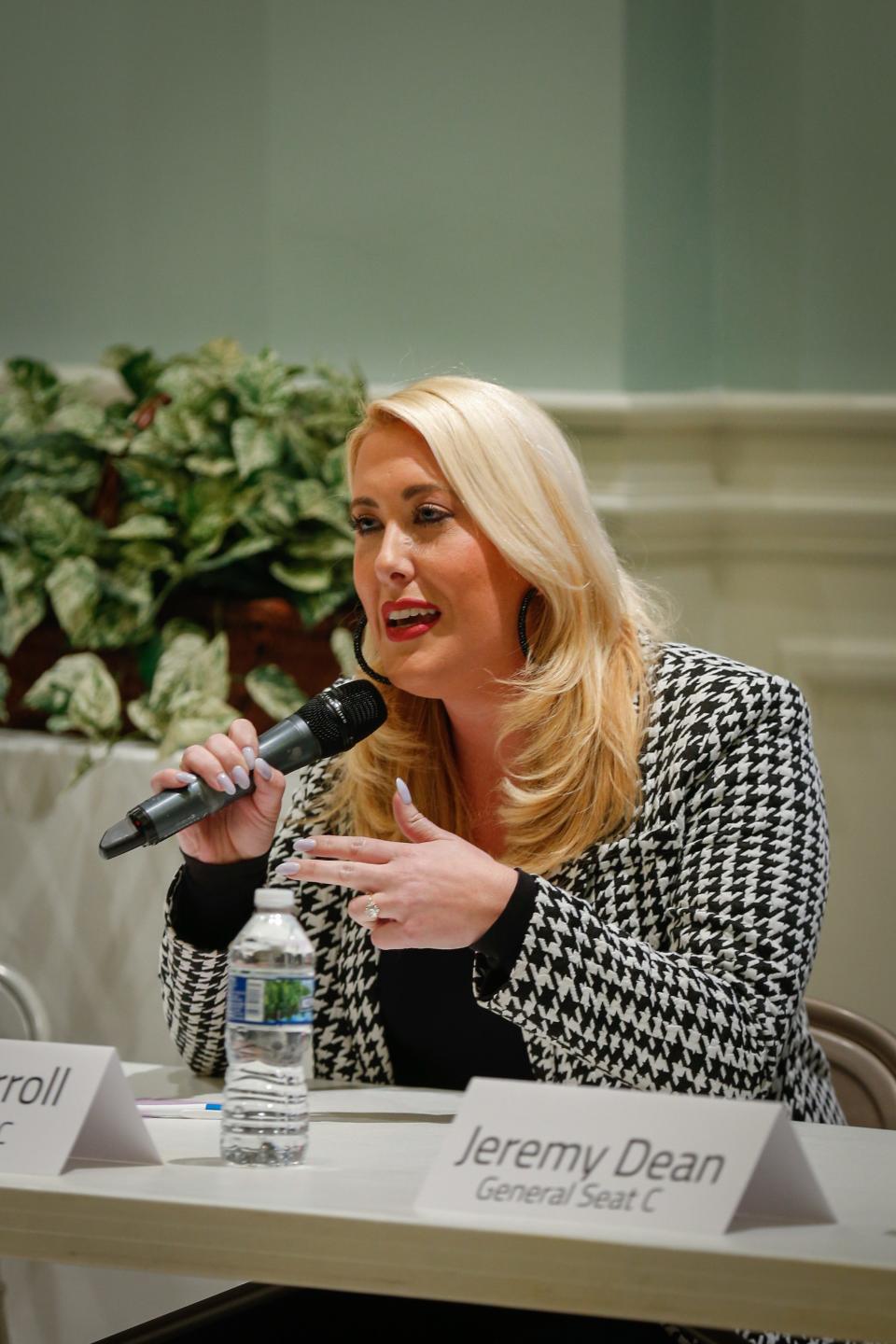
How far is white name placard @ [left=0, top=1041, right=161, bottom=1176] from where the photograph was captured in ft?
3.43

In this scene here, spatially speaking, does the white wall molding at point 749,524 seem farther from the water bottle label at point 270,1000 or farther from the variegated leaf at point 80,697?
the water bottle label at point 270,1000

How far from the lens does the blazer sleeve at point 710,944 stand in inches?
50.6

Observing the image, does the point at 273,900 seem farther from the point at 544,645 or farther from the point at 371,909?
the point at 544,645

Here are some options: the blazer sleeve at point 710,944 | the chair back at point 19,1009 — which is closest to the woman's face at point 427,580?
the blazer sleeve at point 710,944

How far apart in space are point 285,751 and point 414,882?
30 cm

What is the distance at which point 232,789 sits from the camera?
1.39 meters

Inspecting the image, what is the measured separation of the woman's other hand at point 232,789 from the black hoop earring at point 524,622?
0.31m

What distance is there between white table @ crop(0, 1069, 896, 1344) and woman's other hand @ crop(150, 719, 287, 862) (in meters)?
0.37

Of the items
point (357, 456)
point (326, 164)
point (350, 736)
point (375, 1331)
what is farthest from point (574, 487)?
point (326, 164)

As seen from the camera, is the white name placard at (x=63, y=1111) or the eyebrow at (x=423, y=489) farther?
the eyebrow at (x=423, y=489)

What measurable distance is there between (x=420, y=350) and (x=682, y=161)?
559 mm

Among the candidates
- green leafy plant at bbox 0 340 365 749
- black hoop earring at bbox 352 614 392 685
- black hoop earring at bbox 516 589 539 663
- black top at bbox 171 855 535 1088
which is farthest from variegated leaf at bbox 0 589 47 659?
black hoop earring at bbox 516 589 539 663

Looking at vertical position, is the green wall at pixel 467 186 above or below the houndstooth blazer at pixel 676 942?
above

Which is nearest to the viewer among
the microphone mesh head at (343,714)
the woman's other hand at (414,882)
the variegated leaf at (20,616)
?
the woman's other hand at (414,882)
